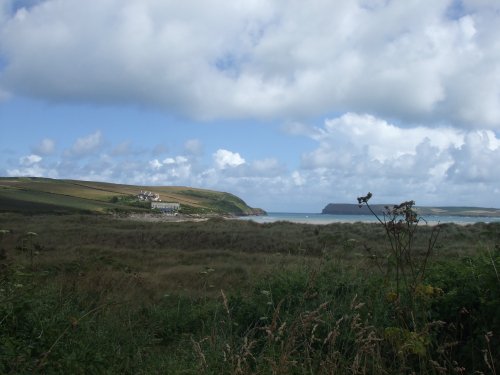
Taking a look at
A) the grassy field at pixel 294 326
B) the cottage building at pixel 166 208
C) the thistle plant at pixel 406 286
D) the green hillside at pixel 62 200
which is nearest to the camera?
the thistle plant at pixel 406 286

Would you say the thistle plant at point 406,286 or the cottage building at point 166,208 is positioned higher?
the thistle plant at point 406,286

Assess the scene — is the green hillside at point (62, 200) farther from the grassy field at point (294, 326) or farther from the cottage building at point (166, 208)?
the grassy field at point (294, 326)

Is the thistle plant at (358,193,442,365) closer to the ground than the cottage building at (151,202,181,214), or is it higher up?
higher up

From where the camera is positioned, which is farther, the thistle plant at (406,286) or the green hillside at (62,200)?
the green hillside at (62,200)


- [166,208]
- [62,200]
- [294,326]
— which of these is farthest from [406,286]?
[166,208]

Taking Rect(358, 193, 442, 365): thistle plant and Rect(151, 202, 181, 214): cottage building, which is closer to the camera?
Rect(358, 193, 442, 365): thistle plant

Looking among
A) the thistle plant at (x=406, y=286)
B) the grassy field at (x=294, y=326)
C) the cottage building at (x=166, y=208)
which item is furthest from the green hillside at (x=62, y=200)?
the thistle plant at (x=406, y=286)

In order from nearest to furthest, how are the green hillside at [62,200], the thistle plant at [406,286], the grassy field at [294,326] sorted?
the thistle plant at [406,286] < the grassy field at [294,326] < the green hillside at [62,200]

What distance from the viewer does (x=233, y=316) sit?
250 inches

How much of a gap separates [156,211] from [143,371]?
88.6 meters

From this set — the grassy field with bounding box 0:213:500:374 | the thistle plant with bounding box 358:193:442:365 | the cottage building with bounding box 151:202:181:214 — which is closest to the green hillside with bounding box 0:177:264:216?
the cottage building with bounding box 151:202:181:214

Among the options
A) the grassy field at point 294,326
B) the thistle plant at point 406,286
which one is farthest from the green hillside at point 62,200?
the thistle plant at point 406,286

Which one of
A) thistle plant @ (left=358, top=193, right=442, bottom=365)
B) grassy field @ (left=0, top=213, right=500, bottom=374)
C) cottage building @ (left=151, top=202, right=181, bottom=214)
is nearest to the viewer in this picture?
thistle plant @ (left=358, top=193, right=442, bottom=365)

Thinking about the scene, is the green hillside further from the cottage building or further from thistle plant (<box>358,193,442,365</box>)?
thistle plant (<box>358,193,442,365</box>)
